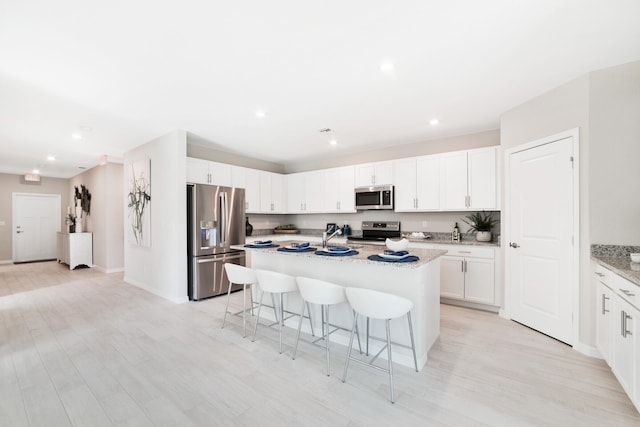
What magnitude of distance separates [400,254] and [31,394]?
3.12m

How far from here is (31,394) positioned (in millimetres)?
2088

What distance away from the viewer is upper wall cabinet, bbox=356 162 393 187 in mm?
5020

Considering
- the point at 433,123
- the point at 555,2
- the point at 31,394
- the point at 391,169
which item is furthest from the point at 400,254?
the point at 31,394

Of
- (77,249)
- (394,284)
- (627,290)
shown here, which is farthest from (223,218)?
(77,249)

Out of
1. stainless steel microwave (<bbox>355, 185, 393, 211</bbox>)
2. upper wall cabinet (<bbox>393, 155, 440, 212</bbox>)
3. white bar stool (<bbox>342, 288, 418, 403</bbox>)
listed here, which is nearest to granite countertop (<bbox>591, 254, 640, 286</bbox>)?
white bar stool (<bbox>342, 288, 418, 403</bbox>)

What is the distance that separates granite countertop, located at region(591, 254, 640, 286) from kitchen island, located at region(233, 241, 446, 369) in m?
1.25

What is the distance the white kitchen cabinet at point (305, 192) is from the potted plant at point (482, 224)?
9.34ft

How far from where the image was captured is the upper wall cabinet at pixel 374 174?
502cm

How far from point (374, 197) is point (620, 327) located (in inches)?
137

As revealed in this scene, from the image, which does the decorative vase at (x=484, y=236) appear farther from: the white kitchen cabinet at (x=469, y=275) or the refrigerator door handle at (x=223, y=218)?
the refrigerator door handle at (x=223, y=218)

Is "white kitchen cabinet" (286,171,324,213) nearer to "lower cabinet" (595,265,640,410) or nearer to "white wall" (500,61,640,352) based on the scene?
"white wall" (500,61,640,352)

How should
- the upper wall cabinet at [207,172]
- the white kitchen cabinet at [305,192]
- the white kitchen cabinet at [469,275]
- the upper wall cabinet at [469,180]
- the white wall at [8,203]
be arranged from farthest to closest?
the white wall at [8,203] → the white kitchen cabinet at [305,192] → the upper wall cabinet at [207,172] → the upper wall cabinet at [469,180] → the white kitchen cabinet at [469,275]

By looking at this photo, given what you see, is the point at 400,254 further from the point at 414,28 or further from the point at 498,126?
the point at 498,126

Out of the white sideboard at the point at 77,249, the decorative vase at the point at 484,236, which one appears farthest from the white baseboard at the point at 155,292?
the decorative vase at the point at 484,236
